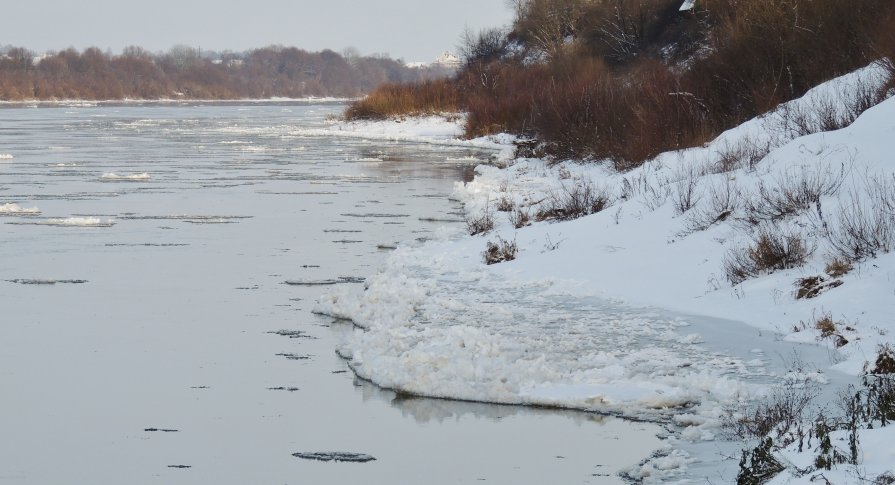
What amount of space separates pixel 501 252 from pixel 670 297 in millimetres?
3030

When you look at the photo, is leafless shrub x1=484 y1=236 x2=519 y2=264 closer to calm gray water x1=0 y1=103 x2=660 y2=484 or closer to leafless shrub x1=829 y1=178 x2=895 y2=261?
calm gray water x1=0 y1=103 x2=660 y2=484

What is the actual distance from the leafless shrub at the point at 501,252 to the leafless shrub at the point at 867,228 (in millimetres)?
4062

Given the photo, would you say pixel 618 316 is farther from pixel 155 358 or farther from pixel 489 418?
pixel 155 358

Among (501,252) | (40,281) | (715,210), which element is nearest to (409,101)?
(501,252)

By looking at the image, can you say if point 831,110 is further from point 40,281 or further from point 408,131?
point 408,131

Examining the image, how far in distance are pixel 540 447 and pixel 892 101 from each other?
8.14 metres

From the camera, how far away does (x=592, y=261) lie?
1303 cm

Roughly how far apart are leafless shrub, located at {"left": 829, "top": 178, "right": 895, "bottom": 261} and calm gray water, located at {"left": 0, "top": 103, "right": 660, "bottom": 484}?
423cm

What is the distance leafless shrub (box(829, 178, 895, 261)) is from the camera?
10.4m

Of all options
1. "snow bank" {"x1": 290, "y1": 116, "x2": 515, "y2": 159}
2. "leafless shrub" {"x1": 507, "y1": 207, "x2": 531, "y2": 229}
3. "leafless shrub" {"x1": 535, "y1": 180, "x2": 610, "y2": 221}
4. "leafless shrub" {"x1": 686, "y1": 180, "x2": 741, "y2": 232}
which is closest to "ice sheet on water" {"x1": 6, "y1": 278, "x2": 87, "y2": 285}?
"leafless shrub" {"x1": 507, "y1": 207, "x2": 531, "y2": 229}

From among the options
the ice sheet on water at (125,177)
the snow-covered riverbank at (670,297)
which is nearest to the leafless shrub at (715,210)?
the snow-covered riverbank at (670,297)

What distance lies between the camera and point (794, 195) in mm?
12008

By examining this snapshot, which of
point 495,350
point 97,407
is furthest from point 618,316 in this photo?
point 97,407

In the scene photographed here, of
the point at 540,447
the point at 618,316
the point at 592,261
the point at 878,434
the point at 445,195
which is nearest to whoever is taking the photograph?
the point at 878,434
